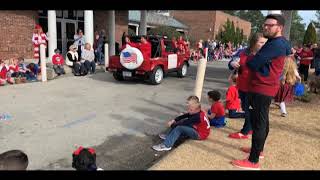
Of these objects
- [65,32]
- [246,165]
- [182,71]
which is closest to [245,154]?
[246,165]

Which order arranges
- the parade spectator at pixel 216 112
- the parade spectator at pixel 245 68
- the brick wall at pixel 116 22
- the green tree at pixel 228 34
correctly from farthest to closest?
the green tree at pixel 228 34 < the brick wall at pixel 116 22 < the parade spectator at pixel 216 112 < the parade spectator at pixel 245 68

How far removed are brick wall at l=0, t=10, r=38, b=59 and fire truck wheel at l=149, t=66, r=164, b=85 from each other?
695cm

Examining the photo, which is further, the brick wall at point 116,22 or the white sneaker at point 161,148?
the brick wall at point 116,22

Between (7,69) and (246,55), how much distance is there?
8.42 m

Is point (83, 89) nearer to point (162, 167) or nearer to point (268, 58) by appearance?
point (162, 167)

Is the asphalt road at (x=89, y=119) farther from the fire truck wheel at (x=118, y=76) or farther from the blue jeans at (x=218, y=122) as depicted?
the blue jeans at (x=218, y=122)

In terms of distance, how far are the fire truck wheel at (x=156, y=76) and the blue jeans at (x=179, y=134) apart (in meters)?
6.59

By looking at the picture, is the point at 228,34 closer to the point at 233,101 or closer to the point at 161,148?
the point at 233,101

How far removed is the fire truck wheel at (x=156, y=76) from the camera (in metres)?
12.2

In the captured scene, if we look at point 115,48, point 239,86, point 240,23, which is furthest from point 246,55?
point 240,23

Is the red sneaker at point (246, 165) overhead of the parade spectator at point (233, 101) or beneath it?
beneath

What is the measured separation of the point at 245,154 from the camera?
500 centimetres

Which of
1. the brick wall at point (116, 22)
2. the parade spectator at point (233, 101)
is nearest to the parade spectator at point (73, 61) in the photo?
the brick wall at point (116, 22)

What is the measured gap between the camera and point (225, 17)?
4766 centimetres
